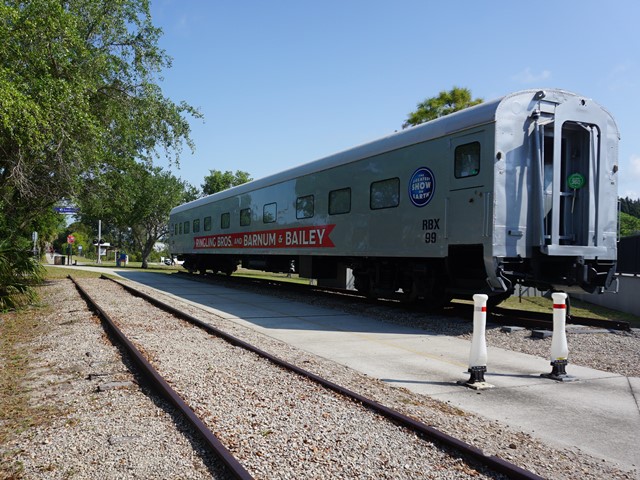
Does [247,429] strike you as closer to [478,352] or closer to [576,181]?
[478,352]

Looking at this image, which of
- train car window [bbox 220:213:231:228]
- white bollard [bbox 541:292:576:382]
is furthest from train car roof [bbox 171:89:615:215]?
train car window [bbox 220:213:231:228]

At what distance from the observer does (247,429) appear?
14.1 ft

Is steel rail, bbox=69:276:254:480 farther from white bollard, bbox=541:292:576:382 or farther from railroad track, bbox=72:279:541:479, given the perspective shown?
white bollard, bbox=541:292:576:382

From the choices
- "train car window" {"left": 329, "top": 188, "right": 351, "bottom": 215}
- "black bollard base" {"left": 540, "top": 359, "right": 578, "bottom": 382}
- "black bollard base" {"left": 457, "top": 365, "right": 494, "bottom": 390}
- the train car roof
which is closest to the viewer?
"black bollard base" {"left": 457, "top": 365, "right": 494, "bottom": 390}

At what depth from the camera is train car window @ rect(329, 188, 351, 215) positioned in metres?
12.8

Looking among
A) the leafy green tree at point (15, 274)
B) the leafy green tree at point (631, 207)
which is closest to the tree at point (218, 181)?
the leafy green tree at point (15, 274)

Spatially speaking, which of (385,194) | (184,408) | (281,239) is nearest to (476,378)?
(184,408)

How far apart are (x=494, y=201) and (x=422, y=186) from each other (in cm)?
182

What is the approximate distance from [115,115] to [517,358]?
14858 millimetres

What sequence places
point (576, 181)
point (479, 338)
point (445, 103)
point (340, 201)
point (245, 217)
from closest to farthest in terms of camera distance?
point (479, 338), point (576, 181), point (340, 201), point (245, 217), point (445, 103)

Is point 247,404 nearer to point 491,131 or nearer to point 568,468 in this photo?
point 568,468

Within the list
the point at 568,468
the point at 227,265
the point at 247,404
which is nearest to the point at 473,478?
the point at 568,468

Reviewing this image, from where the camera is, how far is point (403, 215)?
35.6 feet

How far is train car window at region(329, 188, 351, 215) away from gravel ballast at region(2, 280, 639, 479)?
20.5ft
